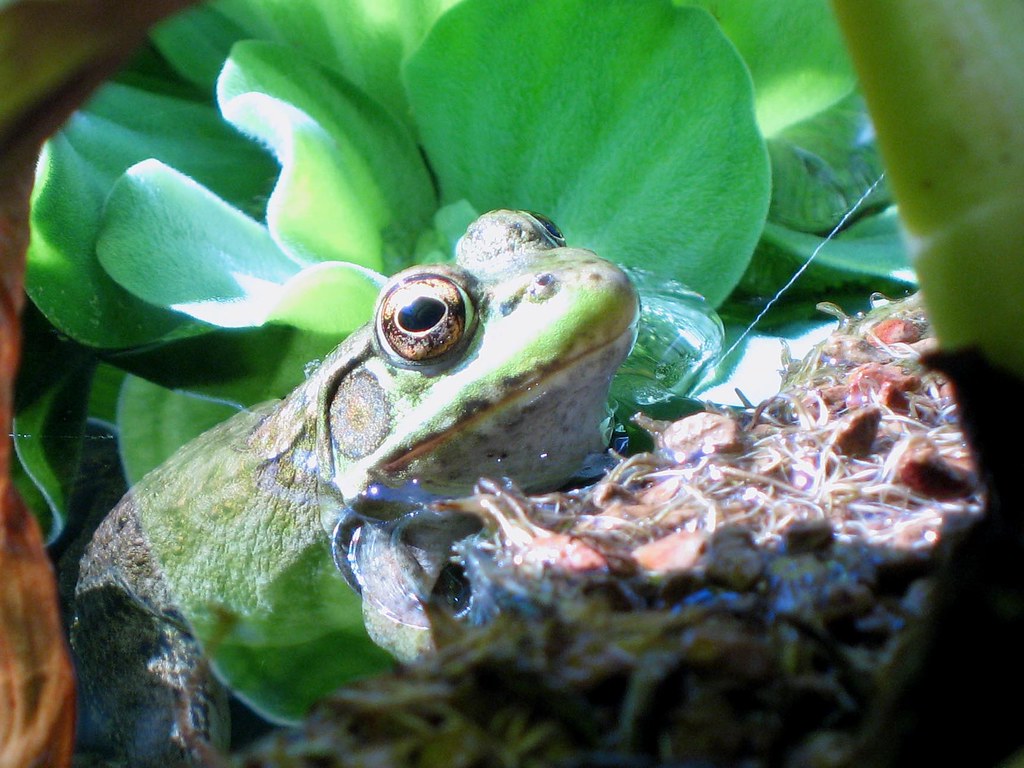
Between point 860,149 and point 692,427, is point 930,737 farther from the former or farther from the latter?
point 860,149

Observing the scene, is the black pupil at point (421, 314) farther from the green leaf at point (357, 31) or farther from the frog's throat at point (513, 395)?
the green leaf at point (357, 31)

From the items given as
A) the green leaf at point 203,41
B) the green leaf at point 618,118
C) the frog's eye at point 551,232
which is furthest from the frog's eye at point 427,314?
the green leaf at point 203,41

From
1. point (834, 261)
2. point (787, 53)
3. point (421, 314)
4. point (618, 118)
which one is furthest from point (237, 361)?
point (787, 53)

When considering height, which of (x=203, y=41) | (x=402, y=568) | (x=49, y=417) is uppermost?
(x=203, y=41)

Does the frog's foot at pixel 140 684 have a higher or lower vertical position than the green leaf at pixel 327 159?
lower

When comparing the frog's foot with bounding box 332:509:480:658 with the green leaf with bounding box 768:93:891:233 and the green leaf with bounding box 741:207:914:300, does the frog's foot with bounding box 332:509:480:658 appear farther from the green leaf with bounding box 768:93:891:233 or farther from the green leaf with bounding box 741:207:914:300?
the green leaf with bounding box 768:93:891:233

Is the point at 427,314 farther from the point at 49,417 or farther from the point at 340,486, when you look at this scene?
the point at 49,417

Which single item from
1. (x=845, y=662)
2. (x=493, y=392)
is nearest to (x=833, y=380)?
(x=493, y=392)
